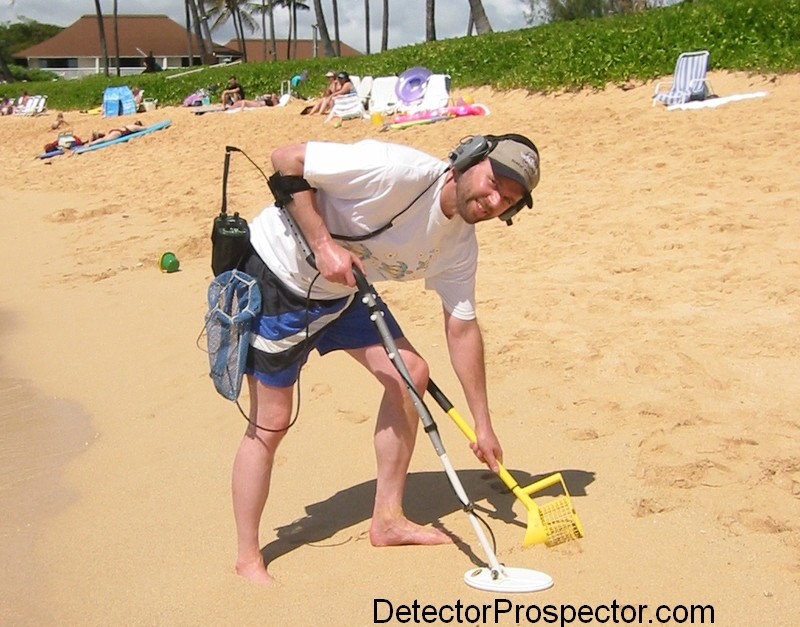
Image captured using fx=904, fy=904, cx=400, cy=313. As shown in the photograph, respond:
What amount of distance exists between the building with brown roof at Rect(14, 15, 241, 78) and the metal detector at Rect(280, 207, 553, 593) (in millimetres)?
62704

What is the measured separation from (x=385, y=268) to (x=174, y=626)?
1.32 meters

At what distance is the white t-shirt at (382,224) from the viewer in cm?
265

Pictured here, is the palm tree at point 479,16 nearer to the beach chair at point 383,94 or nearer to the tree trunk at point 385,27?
the beach chair at point 383,94

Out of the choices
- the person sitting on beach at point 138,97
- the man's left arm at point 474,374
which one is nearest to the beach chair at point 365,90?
the person sitting on beach at point 138,97

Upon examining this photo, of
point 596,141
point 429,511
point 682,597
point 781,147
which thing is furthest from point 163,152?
point 682,597

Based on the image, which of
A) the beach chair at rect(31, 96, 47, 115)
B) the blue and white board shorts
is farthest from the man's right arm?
the beach chair at rect(31, 96, 47, 115)

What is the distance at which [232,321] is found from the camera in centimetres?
289

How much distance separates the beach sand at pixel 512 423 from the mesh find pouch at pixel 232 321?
0.71 metres

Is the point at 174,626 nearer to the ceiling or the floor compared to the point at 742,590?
nearer to the floor

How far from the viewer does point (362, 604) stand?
2877 millimetres

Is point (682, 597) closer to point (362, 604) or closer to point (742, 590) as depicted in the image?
point (742, 590)

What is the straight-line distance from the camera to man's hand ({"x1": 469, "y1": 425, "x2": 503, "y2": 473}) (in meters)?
3.07

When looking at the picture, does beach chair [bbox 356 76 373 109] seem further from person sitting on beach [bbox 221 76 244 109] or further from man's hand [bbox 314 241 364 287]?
man's hand [bbox 314 241 364 287]

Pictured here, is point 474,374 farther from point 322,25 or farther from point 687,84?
point 322,25
